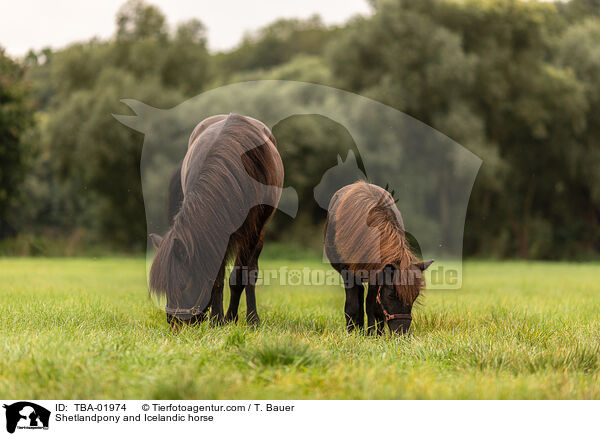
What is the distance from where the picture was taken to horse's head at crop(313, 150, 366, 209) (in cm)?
1002

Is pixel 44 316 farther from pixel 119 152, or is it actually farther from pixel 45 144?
pixel 45 144

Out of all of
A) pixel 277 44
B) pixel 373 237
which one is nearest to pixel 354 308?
pixel 373 237

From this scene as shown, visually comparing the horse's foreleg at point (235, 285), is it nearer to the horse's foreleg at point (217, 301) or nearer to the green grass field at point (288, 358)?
the green grass field at point (288, 358)

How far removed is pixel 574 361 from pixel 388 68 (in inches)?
800

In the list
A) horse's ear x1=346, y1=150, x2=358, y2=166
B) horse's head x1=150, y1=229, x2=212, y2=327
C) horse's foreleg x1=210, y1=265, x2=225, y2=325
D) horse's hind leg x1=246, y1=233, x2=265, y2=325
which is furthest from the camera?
horse's ear x1=346, y1=150, x2=358, y2=166

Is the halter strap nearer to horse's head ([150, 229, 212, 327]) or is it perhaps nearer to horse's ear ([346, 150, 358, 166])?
horse's head ([150, 229, 212, 327])

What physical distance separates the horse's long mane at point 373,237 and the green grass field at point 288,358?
0.73 m

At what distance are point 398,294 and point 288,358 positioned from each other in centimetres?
195

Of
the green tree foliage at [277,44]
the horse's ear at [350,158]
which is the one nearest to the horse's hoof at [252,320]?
the horse's ear at [350,158]

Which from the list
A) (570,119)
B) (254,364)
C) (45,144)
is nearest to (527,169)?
(570,119)

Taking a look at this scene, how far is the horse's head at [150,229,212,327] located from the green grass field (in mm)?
250

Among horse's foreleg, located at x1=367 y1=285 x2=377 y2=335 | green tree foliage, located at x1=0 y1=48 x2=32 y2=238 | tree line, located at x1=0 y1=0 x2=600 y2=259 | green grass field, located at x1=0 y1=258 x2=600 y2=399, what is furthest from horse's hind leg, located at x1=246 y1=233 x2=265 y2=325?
green tree foliage, located at x1=0 y1=48 x2=32 y2=238
